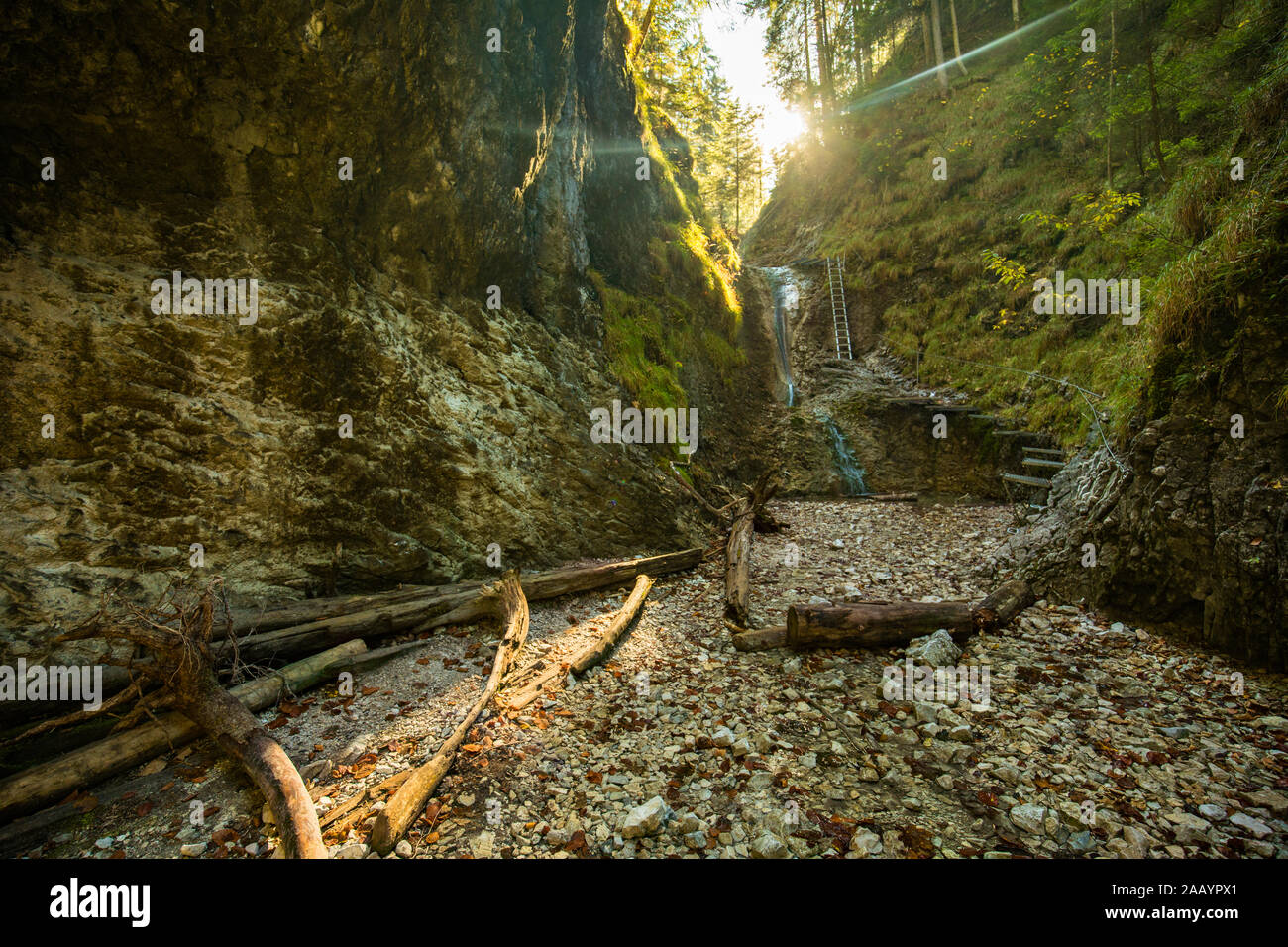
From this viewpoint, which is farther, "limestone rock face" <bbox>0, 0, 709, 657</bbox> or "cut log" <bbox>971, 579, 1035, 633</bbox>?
"cut log" <bbox>971, 579, 1035, 633</bbox>

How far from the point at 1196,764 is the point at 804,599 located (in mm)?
3987

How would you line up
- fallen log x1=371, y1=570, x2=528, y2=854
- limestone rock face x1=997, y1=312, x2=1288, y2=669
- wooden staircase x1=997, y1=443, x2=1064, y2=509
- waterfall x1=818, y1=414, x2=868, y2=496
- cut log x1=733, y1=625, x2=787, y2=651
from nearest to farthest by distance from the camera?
1. fallen log x1=371, y1=570, x2=528, y2=854
2. limestone rock face x1=997, y1=312, x2=1288, y2=669
3. cut log x1=733, y1=625, x2=787, y2=651
4. wooden staircase x1=997, y1=443, x2=1064, y2=509
5. waterfall x1=818, y1=414, x2=868, y2=496

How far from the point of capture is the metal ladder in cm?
1911

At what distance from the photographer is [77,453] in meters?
4.45

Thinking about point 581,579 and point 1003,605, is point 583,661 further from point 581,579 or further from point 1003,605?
point 1003,605

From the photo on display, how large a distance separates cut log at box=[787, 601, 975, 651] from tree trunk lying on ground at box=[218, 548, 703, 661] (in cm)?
303

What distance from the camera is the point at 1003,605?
593cm

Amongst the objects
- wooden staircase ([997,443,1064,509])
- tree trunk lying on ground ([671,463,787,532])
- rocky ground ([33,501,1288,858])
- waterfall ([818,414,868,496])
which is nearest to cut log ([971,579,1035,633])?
rocky ground ([33,501,1288,858])

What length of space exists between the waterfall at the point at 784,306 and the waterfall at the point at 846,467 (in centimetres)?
256

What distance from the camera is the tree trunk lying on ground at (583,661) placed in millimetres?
4648

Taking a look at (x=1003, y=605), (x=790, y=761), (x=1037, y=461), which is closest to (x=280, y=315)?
(x=790, y=761)

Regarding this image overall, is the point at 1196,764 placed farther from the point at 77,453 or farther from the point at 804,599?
the point at 77,453

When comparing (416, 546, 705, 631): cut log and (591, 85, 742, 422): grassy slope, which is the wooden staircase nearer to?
(416, 546, 705, 631): cut log

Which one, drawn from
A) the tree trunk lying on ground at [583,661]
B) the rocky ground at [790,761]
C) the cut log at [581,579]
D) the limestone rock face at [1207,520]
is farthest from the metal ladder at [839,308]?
the tree trunk lying on ground at [583,661]
